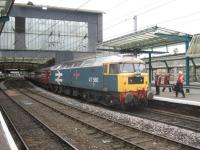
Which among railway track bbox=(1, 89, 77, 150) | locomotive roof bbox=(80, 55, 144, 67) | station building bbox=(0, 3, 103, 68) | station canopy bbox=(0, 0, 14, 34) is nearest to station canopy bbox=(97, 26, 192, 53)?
locomotive roof bbox=(80, 55, 144, 67)

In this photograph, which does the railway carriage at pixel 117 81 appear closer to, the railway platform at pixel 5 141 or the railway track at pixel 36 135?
the railway track at pixel 36 135

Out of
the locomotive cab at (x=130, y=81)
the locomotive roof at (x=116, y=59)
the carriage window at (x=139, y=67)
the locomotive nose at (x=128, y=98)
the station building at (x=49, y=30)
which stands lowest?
the locomotive nose at (x=128, y=98)

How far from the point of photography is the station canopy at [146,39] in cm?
1984

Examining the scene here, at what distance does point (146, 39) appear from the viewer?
22.2 metres

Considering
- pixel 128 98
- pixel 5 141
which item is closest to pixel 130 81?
pixel 128 98

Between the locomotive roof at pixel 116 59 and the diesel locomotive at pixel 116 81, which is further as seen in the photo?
the locomotive roof at pixel 116 59

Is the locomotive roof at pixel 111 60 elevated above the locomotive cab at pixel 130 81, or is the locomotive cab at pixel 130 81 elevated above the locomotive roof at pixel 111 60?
the locomotive roof at pixel 111 60

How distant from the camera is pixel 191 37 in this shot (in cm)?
2048

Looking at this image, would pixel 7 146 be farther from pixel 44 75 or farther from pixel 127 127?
pixel 44 75

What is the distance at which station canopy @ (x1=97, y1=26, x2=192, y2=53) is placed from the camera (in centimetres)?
1984

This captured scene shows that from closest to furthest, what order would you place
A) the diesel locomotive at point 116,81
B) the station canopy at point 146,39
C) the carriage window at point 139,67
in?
the diesel locomotive at point 116,81 < the carriage window at point 139,67 < the station canopy at point 146,39

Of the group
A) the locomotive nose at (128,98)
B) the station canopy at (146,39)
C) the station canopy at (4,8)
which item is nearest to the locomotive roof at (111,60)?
the locomotive nose at (128,98)

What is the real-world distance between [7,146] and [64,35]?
163 ft

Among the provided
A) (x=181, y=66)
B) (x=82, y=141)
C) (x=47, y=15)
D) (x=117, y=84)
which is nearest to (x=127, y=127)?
(x=82, y=141)
